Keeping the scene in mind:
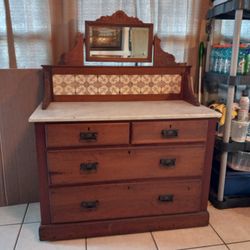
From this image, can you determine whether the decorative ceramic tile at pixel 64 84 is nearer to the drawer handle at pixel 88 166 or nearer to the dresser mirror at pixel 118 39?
the dresser mirror at pixel 118 39

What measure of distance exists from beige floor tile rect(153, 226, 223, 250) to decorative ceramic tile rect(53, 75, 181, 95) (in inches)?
36.0

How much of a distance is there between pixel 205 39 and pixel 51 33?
1102 mm

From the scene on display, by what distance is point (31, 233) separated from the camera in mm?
→ 1594

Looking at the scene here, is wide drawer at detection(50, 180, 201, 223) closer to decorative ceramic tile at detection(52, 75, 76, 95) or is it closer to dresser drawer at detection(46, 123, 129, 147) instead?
dresser drawer at detection(46, 123, 129, 147)

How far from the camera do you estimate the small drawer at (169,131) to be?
143 centimetres

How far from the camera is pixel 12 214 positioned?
5.82 ft

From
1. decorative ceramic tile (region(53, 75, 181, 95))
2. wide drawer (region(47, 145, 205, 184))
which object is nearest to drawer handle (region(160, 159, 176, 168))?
wide drawer (region(47, 145, 205, 184))

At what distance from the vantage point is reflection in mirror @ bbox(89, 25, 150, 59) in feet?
5.43

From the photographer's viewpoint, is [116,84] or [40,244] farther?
[116,84]

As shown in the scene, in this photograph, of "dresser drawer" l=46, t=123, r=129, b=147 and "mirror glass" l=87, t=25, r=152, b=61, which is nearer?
"dresser drawer" l=46, t=123, r=129, b=147

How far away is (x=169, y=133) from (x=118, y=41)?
2.28 ft

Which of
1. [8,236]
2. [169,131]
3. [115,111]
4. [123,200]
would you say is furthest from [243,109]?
[8,236]

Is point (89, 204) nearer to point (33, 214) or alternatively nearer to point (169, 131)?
point (33, 214)

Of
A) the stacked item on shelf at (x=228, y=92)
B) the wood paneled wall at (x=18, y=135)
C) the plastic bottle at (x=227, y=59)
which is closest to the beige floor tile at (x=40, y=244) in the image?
the wood paneled wall at (x=18, y=135)
